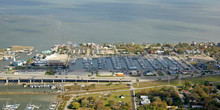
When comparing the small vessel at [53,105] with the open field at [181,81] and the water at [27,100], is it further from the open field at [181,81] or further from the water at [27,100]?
the open field at [181,81]

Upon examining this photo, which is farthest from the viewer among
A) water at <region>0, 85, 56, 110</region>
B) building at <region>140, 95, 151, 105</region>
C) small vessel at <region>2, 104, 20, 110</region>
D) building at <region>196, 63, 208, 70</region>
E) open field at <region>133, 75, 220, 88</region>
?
building at <region>196, 63, 208, 70</region>

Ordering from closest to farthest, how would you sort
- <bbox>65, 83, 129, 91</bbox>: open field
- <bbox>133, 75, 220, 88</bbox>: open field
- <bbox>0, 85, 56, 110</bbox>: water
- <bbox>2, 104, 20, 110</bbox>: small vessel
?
<bbox>2, 104, 20, 110</bbox>: small vessel, <bbox>0, 85, 56, 110</bbox>: water, <bbox>65, 83, 129, 91</bbox>: open field, <bbox>133, 75, 220, 88</bbox>: open field

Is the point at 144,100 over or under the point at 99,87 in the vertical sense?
under

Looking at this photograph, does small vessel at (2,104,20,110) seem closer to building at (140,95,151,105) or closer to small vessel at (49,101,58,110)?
small vessel at (49,101,58,110)

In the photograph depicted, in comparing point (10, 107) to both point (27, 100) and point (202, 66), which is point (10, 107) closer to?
point (27, 100)

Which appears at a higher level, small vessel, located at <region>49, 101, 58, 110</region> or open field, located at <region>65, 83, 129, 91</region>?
open field, located at <region>65, 83, 129, 91</region>

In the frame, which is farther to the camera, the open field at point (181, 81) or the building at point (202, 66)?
the building at point (202, 66)

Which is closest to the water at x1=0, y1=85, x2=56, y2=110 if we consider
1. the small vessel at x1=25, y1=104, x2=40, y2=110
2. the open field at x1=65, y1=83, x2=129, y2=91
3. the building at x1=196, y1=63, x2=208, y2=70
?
the small vessel at x1=25, y1=104, x2=40, y2=110

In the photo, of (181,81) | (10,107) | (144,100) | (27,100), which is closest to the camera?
(10,107)

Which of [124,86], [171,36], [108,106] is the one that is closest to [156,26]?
[171,36]

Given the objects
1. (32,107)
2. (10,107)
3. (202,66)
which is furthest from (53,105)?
(202,66)

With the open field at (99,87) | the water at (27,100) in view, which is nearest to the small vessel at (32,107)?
the water at (27,100)
